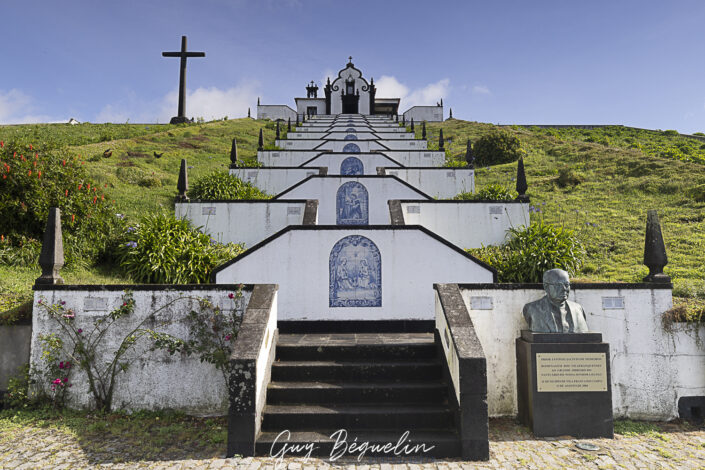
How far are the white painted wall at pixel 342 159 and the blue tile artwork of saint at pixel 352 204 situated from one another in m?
4.35

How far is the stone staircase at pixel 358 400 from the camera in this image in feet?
16.1

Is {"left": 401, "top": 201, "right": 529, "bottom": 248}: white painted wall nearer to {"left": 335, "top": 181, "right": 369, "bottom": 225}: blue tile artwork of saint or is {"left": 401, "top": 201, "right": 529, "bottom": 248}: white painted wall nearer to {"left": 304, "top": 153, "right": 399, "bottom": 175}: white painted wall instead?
{"left": 335, "top": 181, "right": 369, "bottom": 225}: blue tile artwork of saint

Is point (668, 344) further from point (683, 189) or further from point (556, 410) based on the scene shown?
point (683, 189)

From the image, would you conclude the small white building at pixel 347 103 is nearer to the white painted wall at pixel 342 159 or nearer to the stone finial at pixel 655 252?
the white painted wall at pixel 342 159

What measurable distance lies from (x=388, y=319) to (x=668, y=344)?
4367mm

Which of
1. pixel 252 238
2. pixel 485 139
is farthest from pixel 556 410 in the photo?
pixel 485 139

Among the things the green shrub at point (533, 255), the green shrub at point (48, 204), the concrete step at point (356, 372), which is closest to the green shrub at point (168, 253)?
the green shrub at point (48, 204)

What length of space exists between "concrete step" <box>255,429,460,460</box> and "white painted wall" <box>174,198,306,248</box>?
24.1 ft

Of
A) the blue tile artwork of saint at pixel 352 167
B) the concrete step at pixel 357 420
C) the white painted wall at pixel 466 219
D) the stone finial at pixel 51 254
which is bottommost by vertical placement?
the concrete step at pixel 357 420

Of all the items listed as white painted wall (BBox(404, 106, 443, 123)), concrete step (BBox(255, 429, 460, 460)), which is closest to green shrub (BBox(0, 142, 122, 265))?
concrete step (BBox(255, 429, 460, 460))

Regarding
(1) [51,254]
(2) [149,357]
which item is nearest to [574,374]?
(2) [149,357]
